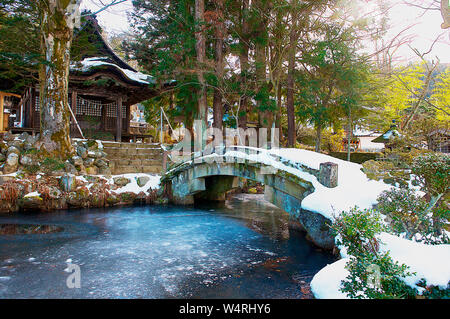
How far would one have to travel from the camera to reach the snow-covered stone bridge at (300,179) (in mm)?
6176

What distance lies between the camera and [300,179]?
7363mm

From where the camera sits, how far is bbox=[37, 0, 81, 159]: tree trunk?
37.8 ft

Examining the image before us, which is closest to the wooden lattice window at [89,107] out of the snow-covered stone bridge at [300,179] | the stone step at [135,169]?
the stone step at [135,169]

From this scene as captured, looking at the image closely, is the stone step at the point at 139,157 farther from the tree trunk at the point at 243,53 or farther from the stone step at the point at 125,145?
A: the tree trunk at the point at 243,53

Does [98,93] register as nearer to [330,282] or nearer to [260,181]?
[260,181]

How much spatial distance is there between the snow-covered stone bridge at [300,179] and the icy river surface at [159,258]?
33.5 inches

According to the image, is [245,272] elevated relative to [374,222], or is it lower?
lower

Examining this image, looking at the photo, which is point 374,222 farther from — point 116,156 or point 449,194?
point 116,156

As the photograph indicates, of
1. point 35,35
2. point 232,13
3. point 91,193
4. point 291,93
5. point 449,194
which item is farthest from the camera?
point 232,13

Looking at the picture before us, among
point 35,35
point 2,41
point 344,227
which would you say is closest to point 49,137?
point 2,41

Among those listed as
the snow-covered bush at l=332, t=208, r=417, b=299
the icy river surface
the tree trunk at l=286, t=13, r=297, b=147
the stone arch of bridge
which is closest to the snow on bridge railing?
the stone arch of bridge

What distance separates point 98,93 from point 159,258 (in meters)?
14.0

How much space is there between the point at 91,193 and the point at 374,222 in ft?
35.1

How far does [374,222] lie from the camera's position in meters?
3.42
